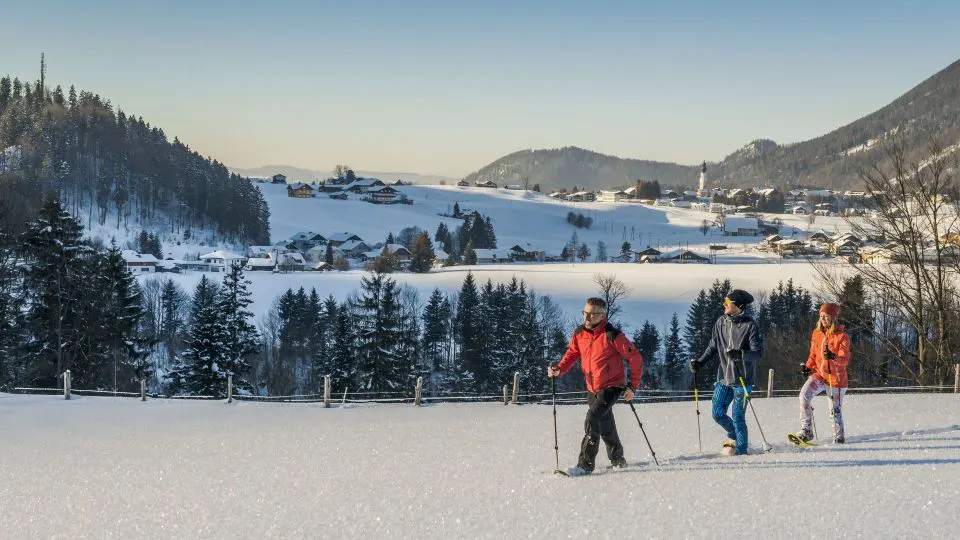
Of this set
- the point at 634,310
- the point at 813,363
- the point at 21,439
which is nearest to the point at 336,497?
the point at 813,363

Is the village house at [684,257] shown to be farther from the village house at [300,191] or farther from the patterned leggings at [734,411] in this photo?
the patterned leggings at [734,411]

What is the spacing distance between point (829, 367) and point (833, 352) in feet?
0.72

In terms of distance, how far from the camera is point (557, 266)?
11738 cm

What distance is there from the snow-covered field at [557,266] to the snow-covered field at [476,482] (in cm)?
2670

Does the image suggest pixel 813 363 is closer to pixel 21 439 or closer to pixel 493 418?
pixel 493 418

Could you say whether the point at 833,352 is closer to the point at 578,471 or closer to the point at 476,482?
the point at 578,471

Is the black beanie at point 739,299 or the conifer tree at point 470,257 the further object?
the conifer tree at point 470,257

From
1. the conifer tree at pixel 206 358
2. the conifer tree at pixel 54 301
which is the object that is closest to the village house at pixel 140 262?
the conifer tree at pixel 206 358

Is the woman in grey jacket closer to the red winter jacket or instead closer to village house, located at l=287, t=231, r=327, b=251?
the red winter jacket

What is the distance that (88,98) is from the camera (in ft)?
488

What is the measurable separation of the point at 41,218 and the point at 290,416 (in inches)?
922

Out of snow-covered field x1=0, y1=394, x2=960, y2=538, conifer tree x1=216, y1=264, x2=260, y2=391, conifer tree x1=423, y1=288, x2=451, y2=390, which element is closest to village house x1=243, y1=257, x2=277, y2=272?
conifer tree x1=423, y1=288, x2=451, y2=390

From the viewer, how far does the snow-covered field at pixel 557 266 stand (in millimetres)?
80812

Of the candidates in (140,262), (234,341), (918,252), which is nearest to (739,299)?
(918,252)
